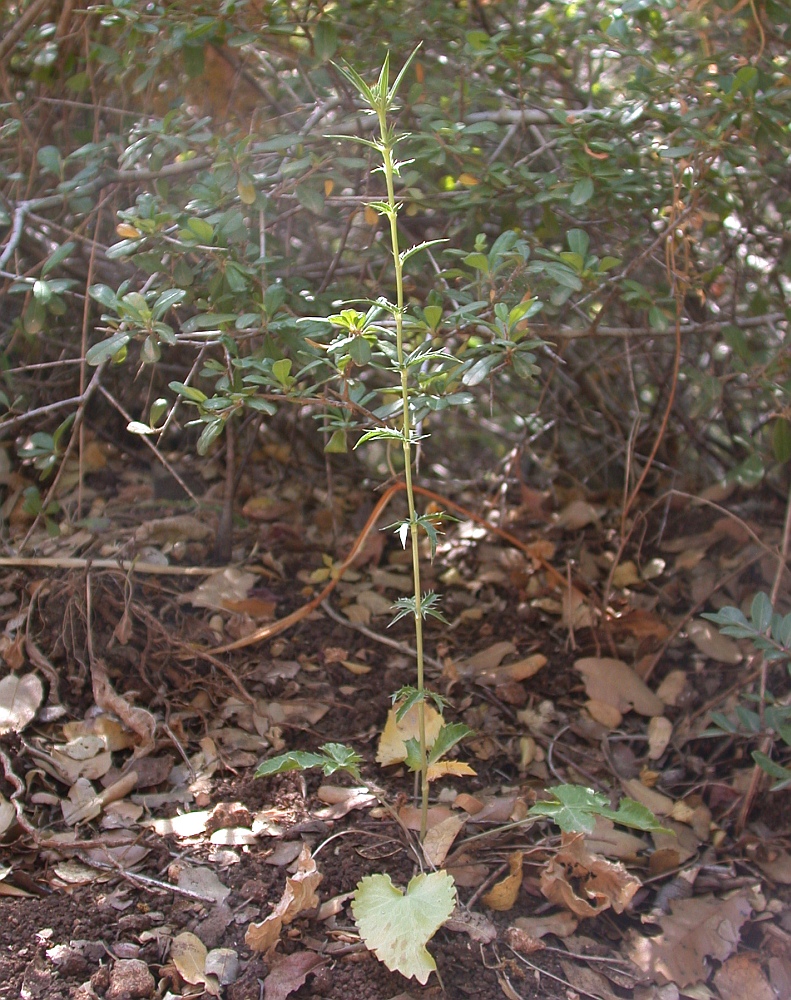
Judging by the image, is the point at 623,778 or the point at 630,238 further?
the point at 630,238

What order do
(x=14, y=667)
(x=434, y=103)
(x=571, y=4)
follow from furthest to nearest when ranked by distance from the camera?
(x=571, y=4), (x=434, y=103), (x=14, y=667)

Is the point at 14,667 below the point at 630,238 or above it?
Answer: below

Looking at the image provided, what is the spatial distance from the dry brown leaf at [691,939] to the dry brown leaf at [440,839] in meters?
0.38

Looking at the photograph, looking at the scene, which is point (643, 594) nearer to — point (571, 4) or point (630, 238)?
point (630, 238)

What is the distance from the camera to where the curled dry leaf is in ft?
6.22

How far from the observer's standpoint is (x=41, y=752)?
187 cm

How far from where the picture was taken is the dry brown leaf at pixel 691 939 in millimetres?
1696

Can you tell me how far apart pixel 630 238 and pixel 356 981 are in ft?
5.82

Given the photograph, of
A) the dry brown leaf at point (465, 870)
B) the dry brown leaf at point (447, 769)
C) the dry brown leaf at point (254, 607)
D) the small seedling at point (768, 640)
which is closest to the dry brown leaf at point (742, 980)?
the small seedling at point (768, 640)

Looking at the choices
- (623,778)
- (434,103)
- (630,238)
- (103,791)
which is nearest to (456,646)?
(623,778)

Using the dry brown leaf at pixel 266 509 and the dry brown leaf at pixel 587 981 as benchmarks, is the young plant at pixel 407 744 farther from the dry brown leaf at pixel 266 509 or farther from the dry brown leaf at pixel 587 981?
the dry brown leaf at pixel 266 509

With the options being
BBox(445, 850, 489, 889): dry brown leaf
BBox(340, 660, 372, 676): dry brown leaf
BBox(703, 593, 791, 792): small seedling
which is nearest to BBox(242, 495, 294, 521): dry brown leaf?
BBox(340, 660, 372, 676): dry brown leaf

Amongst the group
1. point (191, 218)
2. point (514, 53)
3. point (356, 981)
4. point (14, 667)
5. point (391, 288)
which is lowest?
point (356, 981)

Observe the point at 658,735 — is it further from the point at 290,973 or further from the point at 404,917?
the point at 290,973
